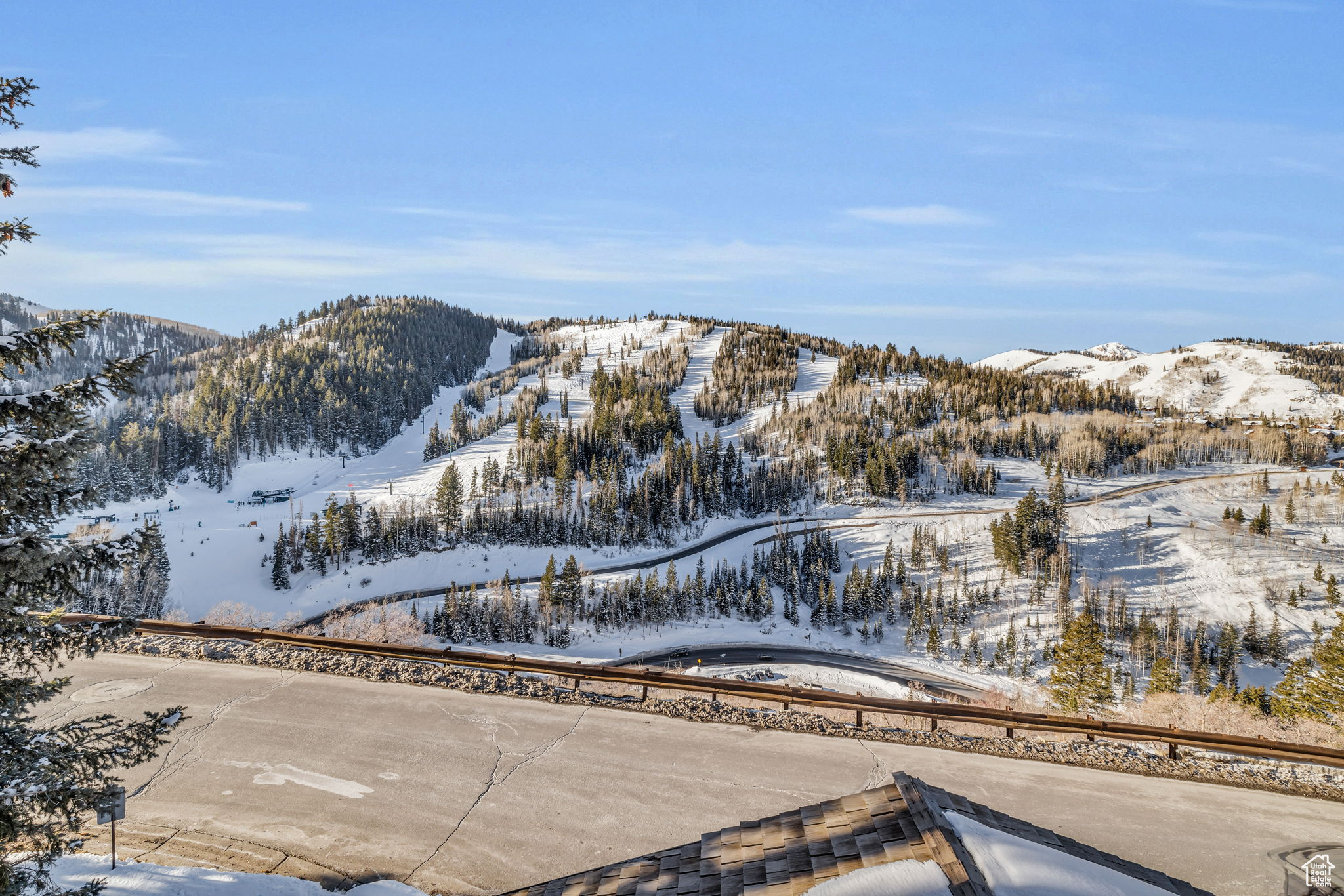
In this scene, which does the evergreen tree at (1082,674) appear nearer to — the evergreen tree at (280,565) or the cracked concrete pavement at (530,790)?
the cracked concrete pavement at (530,790)

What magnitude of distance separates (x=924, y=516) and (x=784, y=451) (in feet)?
139

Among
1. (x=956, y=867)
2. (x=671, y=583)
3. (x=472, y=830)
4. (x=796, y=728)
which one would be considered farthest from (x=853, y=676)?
(x=956, y=867)

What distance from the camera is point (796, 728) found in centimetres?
1466

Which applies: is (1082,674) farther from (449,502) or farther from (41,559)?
(449,502)

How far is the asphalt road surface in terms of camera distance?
7200cm

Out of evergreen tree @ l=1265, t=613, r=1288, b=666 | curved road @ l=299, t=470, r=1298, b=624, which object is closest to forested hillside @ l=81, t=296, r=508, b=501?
curved road @ l=299, t=470, r=1298, b=624

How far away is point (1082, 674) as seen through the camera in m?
49.0

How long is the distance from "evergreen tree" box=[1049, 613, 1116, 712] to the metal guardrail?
37727 mm

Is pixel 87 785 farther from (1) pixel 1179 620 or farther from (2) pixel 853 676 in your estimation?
(1) pixel 1179 620

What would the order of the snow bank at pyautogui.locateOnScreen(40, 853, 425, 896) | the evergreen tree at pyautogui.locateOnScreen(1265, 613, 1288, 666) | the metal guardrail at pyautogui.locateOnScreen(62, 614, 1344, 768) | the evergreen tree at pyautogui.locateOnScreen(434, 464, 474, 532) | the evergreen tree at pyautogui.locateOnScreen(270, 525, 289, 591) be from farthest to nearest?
the evergreen tree at pyautogui.locateOnScreen(434, 464, 474, 532) < the evergreen tree at pyautogui.locateOnScreen(270, 525, 289, 591) < the evergreen tree at pyautogui.locateOnScreen(1265, 613, 1288, 666) < the metal guardrail at pyautogui.locateOnScreen(62, 614, 1344, 768) < the snow bank at pyautogui.locateOnScreen(40, 853, 425, 896)

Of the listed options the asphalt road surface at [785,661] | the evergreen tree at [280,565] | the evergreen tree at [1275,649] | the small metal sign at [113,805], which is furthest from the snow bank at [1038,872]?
the evergreen tree at [280,565]

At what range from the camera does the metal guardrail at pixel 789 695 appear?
43.3 feet

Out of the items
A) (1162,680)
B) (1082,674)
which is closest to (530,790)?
(1082,674)

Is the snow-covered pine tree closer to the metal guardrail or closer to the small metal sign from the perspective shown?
the small metal sign
